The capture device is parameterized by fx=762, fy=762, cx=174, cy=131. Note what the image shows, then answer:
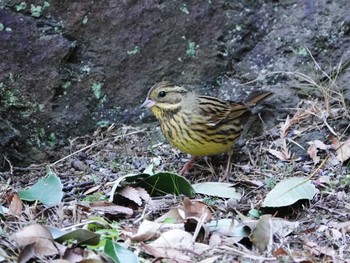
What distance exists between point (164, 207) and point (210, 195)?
0.50m

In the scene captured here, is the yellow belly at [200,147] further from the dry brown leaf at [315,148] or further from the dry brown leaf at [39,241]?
the dry brown leaf at [39,241]

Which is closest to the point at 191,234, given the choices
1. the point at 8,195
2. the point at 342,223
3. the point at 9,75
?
the point at 342,223

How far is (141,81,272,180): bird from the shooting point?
18.9ft

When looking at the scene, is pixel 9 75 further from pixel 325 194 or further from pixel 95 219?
pixel 325 194

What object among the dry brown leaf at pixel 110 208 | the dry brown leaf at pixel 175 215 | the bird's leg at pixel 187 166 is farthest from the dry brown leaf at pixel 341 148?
the dry brown leaf at pixel 110 208

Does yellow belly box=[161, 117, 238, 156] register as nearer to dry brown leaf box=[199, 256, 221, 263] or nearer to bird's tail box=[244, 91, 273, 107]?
bird's tail box=[244, 91, 273, 107]

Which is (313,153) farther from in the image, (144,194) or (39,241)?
(39,241)

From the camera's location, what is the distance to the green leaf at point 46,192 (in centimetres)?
461

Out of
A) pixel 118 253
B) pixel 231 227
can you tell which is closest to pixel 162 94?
pixel 231 227

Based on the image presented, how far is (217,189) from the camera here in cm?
512

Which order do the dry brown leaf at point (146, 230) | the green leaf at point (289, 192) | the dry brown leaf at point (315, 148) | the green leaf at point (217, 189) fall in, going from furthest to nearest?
1. the dry brown leaf at point (315, 148)
2. the green leaf at point (217, 189)
3. the green leaf at point (289, 192)
4. the dry brown leaf at point (146, 230)

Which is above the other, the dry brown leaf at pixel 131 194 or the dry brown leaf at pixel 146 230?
the dry brown leaf at pixel 146 230

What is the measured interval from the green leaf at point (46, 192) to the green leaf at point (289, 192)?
4.16 feet

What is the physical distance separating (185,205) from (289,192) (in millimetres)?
766
